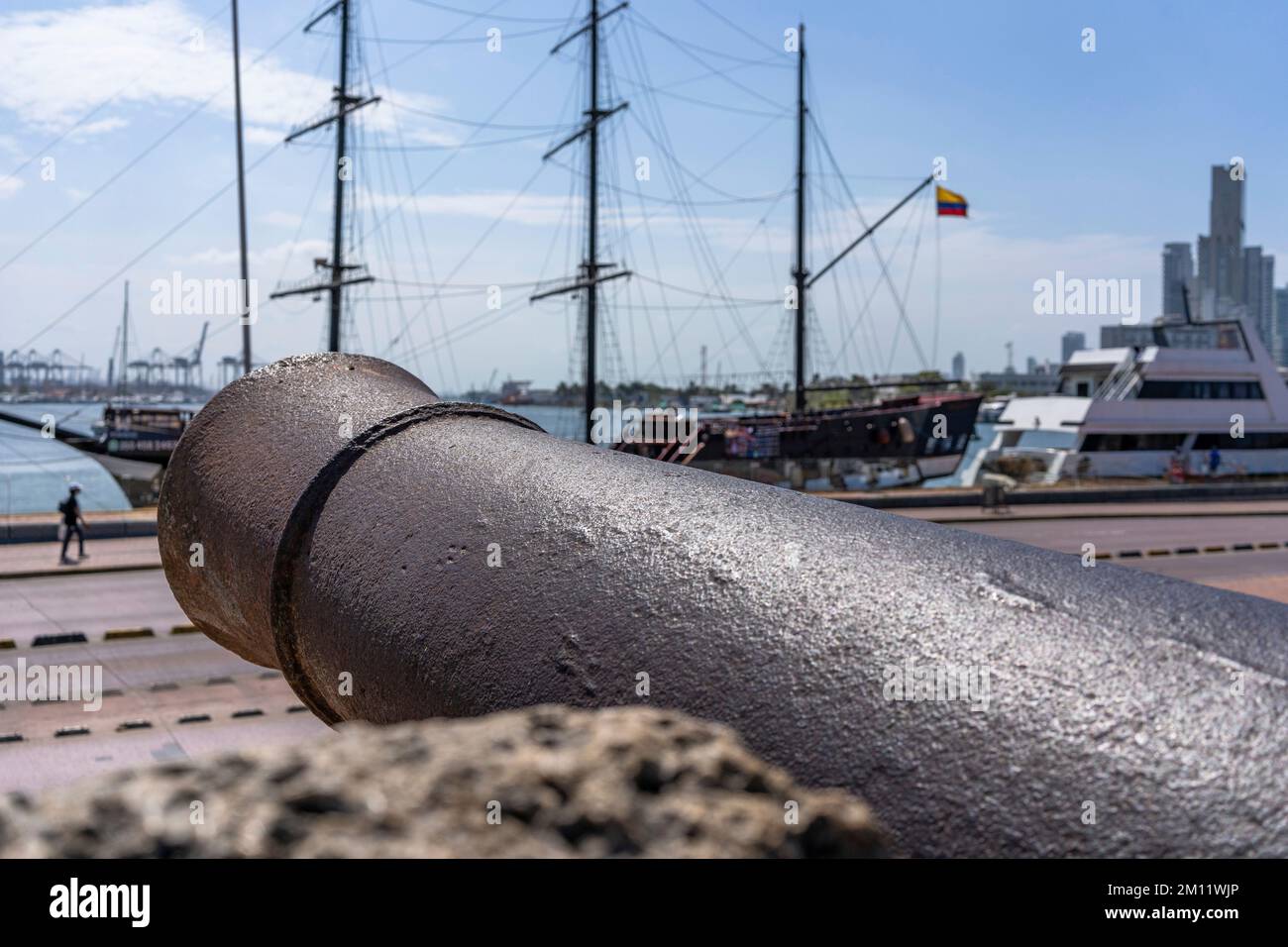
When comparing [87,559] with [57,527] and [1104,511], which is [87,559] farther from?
[1104,511]

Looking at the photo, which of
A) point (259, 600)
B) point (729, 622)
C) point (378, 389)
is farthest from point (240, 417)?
point (729, 622)

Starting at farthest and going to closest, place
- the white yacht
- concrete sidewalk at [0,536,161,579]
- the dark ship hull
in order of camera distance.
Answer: the white yacht < the dark ship hull < concrete sidewalk at [0,536,161,579]

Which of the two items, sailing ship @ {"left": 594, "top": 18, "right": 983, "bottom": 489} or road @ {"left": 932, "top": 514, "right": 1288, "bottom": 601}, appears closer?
road @ {"left": 932, "top": 514, "right": 1288, "bottom": 601}

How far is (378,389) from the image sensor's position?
3480 mm

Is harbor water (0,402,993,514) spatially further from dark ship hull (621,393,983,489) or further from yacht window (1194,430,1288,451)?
yacht window (1194,430,1288,451)

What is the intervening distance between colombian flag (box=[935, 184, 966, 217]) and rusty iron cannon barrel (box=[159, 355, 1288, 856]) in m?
38.7

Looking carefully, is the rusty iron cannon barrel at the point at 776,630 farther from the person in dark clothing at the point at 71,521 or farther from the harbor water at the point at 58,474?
the harbor water at the point at 58,474

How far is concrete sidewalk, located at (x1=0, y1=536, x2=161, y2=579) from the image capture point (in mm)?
17484

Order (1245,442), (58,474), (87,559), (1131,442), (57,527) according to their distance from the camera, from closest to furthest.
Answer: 1. (87,559)
2. (57,527)
3. (1131,442)
4. (1245,442)
5. (58,474)

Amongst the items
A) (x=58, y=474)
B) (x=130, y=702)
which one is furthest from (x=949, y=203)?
(x=58, y=474)

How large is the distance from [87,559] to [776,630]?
19070 millimetres

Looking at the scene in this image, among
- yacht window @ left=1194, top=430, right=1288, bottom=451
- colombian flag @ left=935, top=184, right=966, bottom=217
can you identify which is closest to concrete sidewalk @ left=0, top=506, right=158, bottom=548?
colombian flag @ left=935, top=184, right=966, bottom=217

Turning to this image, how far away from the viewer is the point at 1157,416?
134 feet
